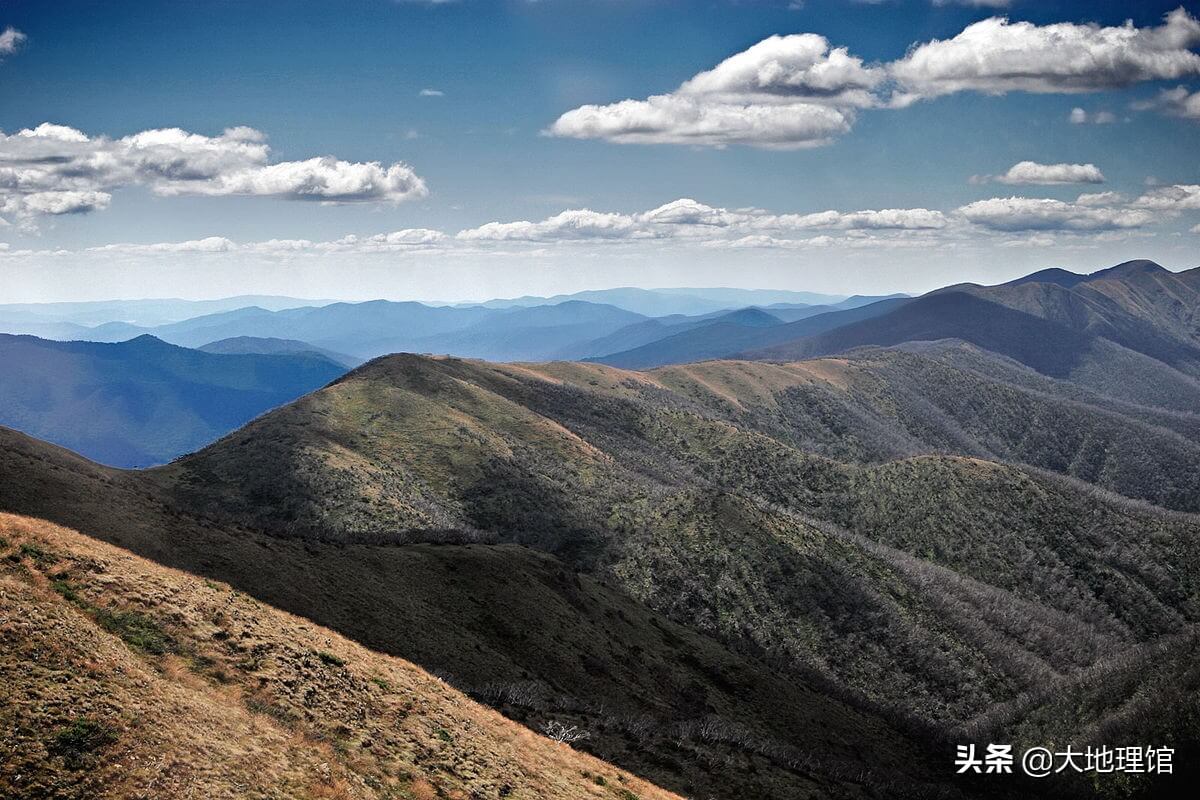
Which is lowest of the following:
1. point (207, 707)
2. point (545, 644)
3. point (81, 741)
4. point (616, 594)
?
point (616, 594)

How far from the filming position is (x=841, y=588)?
5098 inches

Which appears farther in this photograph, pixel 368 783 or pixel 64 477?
pixel 64 477

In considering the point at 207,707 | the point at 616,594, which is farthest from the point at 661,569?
the point at 207,707

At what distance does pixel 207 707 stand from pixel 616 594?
67.0 m

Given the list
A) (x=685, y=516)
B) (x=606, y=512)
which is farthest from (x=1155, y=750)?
(x=606, y=512)

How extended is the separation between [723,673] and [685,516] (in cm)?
5802

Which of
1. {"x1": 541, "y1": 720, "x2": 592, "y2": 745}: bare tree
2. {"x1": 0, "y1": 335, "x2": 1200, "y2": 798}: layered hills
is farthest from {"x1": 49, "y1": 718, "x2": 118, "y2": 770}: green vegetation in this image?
{"x1": 541, "y1": 720, "x2": 592, "y2": 745}: bare tree

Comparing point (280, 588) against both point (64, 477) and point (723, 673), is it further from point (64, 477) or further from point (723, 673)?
point (723, 673)

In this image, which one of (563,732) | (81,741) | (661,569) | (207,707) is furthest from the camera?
(661,569)

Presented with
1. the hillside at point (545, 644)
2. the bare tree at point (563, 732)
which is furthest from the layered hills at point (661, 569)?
the bare tree at point (563, 732)

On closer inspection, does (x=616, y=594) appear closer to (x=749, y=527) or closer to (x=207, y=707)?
(x=749, y=527)

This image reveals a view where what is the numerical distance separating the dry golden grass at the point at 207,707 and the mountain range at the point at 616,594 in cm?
22

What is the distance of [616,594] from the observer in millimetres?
91125

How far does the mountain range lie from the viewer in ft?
114
